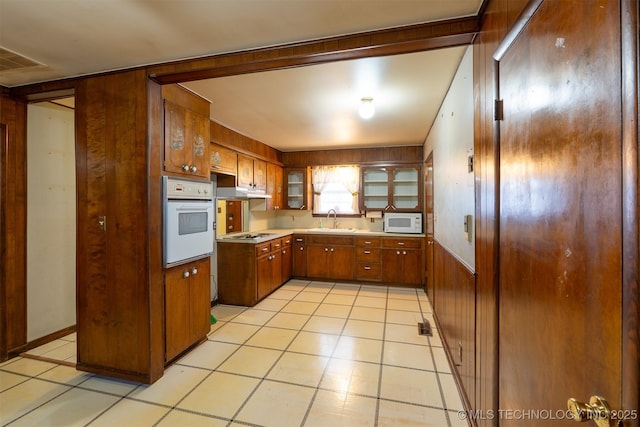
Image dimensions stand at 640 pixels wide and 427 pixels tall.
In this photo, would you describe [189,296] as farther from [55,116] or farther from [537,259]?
[537,259]

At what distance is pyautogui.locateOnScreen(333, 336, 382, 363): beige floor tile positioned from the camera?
2582 mm

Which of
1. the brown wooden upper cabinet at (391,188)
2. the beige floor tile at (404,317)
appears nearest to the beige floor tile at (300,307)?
the beige floor tile at (404,317)

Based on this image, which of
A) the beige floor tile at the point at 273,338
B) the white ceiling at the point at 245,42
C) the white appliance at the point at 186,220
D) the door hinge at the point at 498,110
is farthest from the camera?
the beige floor tile at the point at 273,338

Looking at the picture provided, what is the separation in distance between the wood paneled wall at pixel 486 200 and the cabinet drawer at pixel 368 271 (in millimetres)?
3210

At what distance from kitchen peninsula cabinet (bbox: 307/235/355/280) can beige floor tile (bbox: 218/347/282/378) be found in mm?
2506

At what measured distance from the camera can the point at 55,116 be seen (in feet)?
9.66

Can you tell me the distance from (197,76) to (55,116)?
193 centimetres

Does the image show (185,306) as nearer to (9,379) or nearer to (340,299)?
(9,379)

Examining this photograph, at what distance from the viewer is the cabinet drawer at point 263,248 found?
13.2 ft

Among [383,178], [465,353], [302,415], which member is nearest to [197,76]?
[302,415]

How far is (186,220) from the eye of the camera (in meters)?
2.53

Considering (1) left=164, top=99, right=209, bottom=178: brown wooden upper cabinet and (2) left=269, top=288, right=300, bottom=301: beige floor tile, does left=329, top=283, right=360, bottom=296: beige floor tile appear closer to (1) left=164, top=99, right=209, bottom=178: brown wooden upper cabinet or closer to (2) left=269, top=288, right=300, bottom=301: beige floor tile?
(2) left=269, top=288, right=300, bottom=301: beige floor tile

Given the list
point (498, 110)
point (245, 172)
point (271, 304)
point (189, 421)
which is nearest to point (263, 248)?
point (271, 304)

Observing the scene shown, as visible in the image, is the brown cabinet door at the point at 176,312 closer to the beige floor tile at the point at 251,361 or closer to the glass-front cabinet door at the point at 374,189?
the beige floor tile at the point at 251,361
